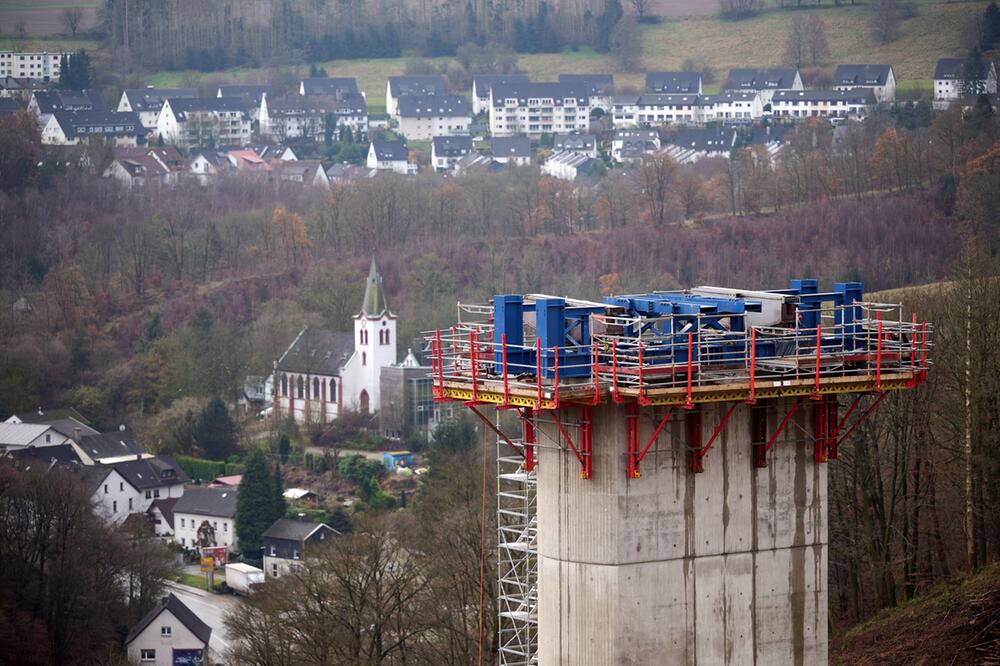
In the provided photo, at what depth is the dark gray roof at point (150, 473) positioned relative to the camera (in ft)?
281

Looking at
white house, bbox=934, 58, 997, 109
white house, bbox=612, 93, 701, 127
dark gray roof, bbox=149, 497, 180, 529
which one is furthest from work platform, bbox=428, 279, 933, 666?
white house, bbox=612, 93, 701, 127

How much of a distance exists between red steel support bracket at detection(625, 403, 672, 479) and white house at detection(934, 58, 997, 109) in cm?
11499

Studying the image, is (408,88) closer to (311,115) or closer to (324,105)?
(324,105)

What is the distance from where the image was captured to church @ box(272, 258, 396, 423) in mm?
102312

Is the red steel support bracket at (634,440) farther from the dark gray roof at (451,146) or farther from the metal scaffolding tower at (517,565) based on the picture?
the dark gray roof at (451,146)

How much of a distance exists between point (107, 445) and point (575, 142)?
90.4m

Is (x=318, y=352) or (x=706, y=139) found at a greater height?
(x=706, y=139)

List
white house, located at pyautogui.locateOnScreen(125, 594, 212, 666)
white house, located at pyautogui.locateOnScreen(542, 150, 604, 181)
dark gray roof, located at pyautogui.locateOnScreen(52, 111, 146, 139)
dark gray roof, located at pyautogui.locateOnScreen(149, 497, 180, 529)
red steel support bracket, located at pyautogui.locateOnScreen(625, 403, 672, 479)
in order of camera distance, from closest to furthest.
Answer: red steel support bracket, located at pyautogui.locateOnScreen(625, 403, 672, 479)
white house, located at pyautogui.locateOnScreen(125, 594, 212, 666)
dark gray roof, located at pyautogui.locateOnScreen(149, 497, 180, 529)
white house, located at pyautogui.locateOnScreen(542, 150, 604, 181)
dark gray roof, located at pyautogui.locateOnScreen(52, 111, 146, 139)

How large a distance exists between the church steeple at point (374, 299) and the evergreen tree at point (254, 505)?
24913 mm

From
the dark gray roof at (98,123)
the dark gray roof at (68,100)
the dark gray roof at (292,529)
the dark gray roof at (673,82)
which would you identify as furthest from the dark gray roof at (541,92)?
the dark gray roof at (292,529)

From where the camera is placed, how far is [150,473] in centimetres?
8669

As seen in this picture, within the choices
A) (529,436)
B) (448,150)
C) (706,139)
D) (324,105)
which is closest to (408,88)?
(324,105)

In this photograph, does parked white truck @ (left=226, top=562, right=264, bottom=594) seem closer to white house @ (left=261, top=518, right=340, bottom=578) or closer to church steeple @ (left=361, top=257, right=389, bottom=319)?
white house @ (left=261, top=518, right=340, bottom=578)

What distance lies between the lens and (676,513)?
83.0 ft
